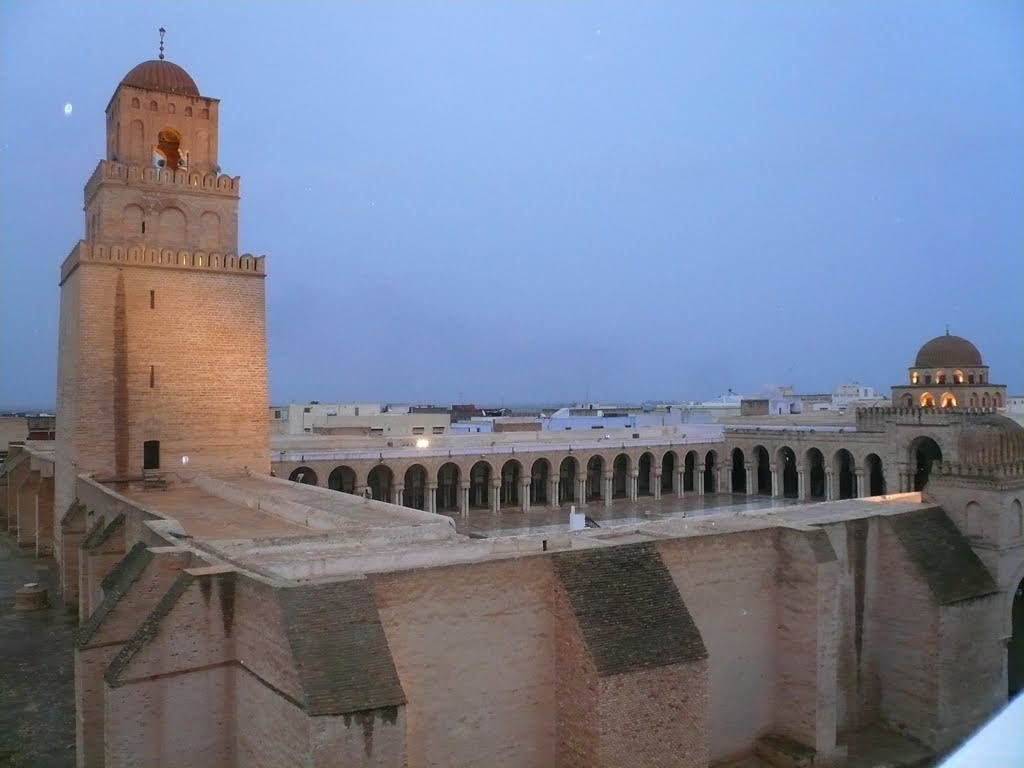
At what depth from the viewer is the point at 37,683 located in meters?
13.9

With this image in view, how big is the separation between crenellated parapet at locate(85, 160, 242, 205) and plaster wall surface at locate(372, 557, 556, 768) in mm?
14114

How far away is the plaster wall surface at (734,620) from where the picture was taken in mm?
11914

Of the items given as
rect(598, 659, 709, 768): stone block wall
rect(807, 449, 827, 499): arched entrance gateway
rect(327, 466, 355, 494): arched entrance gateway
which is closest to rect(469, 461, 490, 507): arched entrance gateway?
rect(327, 466, 355, 494): arched entrance gateway

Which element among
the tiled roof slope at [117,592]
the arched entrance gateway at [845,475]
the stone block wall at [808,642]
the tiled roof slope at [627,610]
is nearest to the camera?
the tiled roof slope at [627,610]

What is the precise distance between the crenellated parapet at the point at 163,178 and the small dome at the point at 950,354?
28.1 meters

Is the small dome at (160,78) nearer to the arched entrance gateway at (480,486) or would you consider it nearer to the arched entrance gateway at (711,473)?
the arched entrance gateway at (480,486)

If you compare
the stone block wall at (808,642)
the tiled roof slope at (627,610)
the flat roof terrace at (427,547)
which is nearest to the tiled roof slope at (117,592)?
the flat roof terrace at (427,547)

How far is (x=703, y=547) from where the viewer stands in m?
12.1

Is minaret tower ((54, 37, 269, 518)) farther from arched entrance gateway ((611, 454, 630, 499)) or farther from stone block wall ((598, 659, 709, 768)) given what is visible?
arched entrance gateway ((611, 454, 630, 499))

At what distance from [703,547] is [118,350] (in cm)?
1355

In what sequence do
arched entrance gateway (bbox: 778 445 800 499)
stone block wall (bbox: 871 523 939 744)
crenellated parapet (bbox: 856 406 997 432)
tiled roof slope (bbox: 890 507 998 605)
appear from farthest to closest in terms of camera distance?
arched entrance gateway (bbox: 778 445 800 499), crenellated parapet (bbox: 856 406 997 432), tiled roof slope (bbox: 890 507 998 605), stone block wall (bbox: 871 523 939 744)

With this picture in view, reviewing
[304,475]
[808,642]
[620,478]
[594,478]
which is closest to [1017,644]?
[808,642]

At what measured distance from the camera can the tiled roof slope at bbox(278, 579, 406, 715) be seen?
791cm

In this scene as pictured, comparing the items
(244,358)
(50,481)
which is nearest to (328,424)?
(50,481)
